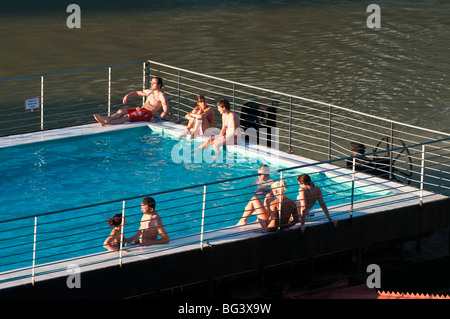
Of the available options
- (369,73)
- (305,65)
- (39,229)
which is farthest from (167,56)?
(39,229)

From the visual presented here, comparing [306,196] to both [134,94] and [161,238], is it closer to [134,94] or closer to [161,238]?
[161,238]

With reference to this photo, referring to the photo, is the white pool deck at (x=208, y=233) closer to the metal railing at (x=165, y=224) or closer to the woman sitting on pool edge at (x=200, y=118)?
the metal railing at (x=165, y=224)

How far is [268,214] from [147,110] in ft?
18.0

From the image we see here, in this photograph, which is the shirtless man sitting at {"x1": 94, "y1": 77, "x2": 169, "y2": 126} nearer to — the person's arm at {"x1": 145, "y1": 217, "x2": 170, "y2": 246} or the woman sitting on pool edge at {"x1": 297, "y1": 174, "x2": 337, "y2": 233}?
the woman sitting on pool edge at {"x1": 297, "y1": 174, "x2": 337, "y2": 233}

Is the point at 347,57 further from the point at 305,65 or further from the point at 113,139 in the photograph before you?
the point at 113,139

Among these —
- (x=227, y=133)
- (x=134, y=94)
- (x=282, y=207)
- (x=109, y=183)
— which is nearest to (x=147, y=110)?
(x=134, y=94)

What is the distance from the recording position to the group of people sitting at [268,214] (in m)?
10.3

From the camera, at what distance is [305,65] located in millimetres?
23641

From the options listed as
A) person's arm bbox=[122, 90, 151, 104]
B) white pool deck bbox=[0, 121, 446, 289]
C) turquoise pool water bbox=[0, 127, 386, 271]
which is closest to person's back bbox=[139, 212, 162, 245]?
white pool deck bbox=[0, 121, 446, 289]

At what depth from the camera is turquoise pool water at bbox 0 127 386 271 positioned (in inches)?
459

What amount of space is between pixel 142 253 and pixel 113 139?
522 centimetres

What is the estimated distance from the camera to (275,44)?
26000 mm

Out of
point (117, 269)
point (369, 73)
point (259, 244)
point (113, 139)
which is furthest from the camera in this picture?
point (369, 73)

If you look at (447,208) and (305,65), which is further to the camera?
(305,65)
